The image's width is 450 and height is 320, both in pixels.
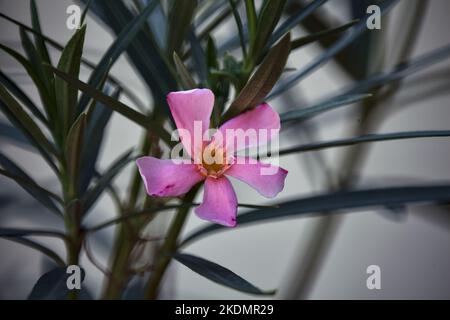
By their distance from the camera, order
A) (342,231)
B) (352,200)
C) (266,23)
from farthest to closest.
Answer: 1. (342,231)
2. (352,200)
3. (266,23)

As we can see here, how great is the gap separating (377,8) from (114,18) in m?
0.25

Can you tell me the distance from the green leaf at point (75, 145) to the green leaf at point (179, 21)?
13 centimetres

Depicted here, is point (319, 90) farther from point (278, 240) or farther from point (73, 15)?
point (73, 15)

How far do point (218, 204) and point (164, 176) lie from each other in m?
0.04

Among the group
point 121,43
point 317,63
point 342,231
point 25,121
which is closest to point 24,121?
point 25,121

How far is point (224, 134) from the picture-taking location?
46 cm

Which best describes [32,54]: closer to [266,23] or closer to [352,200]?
[266,23]

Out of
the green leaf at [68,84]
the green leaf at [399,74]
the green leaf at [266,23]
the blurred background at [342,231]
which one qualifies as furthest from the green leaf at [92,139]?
the blurred background at [342,231]

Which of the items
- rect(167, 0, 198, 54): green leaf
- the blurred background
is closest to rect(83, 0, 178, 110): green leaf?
rect(167, 0, 198, 54): green leaf

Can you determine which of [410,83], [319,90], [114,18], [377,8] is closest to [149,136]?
[114,18]

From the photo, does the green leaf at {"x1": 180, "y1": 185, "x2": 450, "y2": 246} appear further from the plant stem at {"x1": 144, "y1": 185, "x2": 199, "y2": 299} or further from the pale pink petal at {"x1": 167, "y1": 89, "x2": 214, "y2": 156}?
the pale pink petal at {"x1": 167, "y1": 89, "x2": 214, "y2": 156}

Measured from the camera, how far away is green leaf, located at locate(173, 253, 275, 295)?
1.48 feet

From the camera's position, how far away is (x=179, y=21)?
55 centimetres
